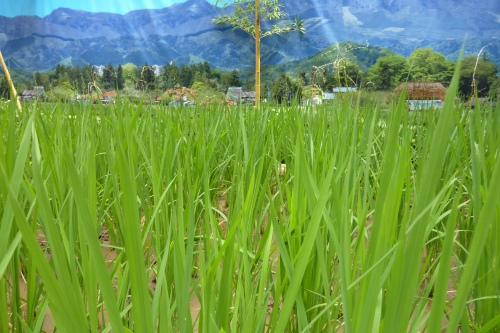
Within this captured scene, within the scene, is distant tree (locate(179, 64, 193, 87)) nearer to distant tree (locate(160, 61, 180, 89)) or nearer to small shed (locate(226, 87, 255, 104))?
distant tree (locate(160, 61, 180, 89))

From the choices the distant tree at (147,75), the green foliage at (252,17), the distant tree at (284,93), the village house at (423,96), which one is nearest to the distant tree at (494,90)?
the village house at (423,96)

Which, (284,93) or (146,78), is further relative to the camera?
(146,78)

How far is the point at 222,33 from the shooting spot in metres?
10.1

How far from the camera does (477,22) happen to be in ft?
30.4

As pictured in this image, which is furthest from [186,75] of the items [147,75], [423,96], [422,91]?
[423,96]

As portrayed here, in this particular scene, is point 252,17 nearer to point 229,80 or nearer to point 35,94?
point 229,80

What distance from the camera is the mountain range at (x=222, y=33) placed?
30.9ft

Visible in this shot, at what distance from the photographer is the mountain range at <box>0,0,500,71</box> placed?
Result: 942cm

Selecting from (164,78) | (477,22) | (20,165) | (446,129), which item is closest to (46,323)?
(20,165)

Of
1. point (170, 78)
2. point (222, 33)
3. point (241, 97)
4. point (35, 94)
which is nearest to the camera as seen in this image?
point (35, 94)

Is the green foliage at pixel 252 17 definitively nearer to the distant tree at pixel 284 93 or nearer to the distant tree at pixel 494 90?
the distant tree at pixel 284 93

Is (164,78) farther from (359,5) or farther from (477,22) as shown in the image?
(477,22)

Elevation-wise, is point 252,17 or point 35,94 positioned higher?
point 252,17

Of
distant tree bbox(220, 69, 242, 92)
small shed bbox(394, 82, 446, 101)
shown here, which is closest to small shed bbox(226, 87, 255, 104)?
small shed bbox(394, 82, 446, 101)
